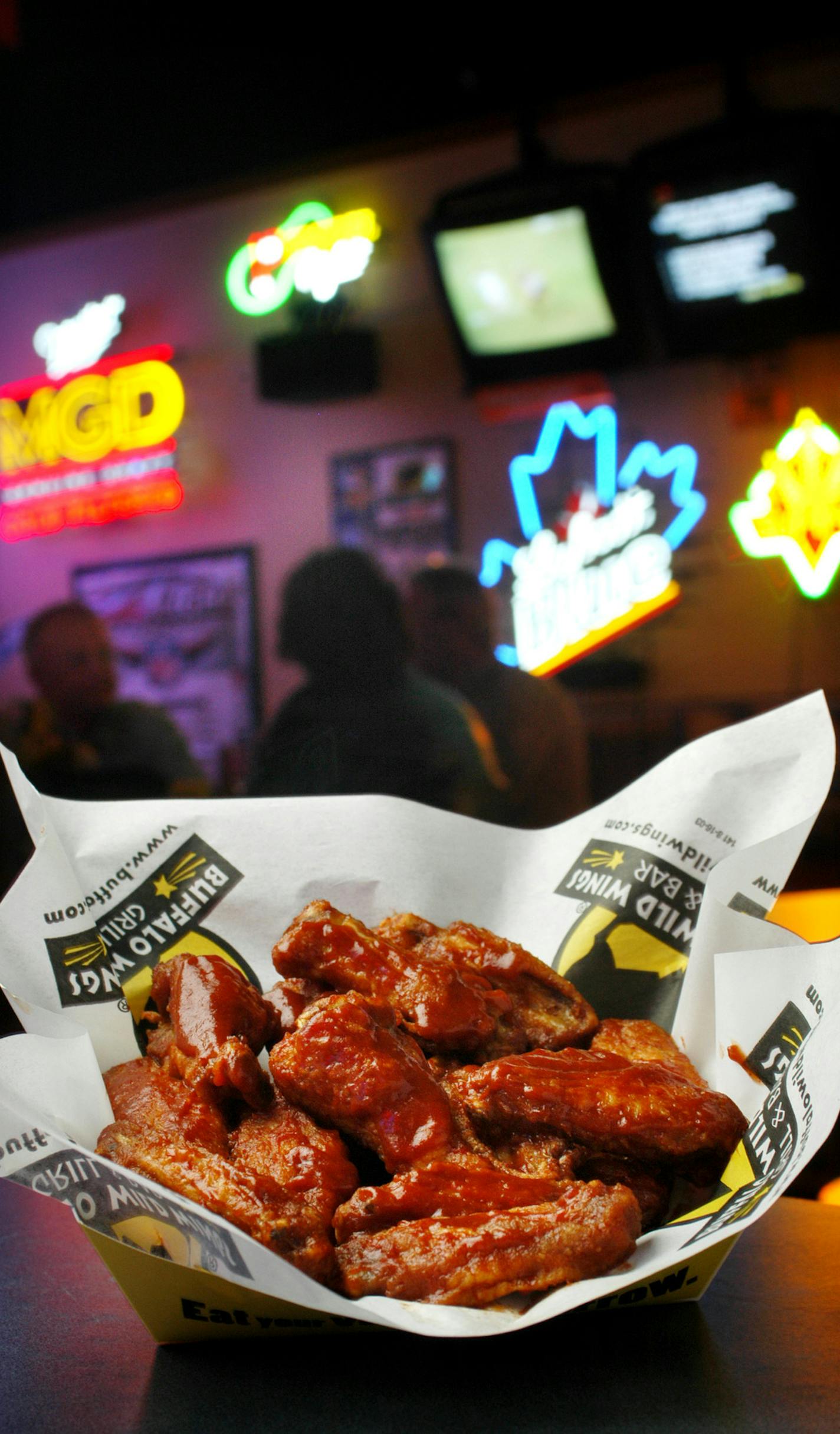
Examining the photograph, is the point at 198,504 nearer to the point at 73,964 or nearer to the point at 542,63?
the point at 542,63

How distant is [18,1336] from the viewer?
0.69 metres

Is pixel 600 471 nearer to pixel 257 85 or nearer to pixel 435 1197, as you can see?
pixel 257 85

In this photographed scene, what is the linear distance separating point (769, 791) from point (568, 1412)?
2.06ft

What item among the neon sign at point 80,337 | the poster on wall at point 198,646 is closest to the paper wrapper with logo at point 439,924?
the poster on wall at point 198,646

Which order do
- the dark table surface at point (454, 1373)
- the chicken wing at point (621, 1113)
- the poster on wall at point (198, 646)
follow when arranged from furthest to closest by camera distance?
the poster on wall at point (198, 646) → the chicken wing at point (621, 1113) → the dark table surface at point (454, 1373)

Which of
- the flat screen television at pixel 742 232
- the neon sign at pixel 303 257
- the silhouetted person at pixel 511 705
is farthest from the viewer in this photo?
the neon sign at pixel 303 257

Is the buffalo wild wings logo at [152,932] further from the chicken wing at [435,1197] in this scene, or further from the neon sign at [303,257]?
the neon sign at [303,257]

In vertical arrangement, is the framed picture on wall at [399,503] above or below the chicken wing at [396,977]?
above

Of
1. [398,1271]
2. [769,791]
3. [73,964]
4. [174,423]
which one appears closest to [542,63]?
[174,423]

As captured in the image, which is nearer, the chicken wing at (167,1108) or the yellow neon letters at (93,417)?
the chicken wing at (167,1108)

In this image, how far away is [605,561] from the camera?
3.77m

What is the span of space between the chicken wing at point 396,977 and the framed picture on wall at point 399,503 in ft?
10.4

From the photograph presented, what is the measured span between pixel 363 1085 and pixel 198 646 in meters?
3.93

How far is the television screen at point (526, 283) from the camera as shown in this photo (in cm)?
350
